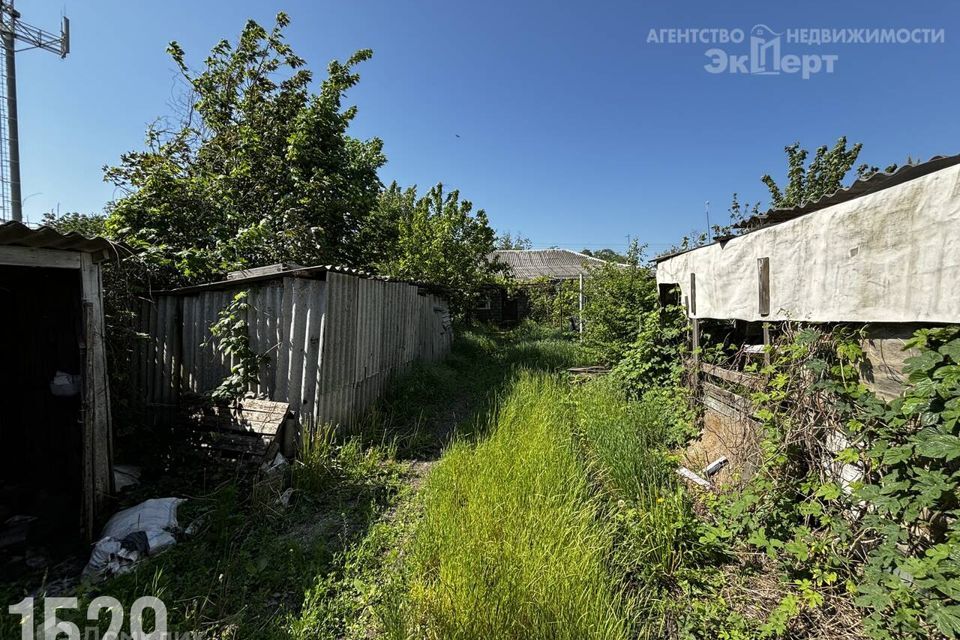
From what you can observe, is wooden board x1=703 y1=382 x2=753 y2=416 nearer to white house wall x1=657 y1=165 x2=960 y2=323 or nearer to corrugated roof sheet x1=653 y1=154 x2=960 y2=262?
white house wall x1=657 y1=165 x2=960 y2=323

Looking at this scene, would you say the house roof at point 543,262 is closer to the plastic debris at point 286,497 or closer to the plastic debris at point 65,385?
the plastic debris at point 286,497

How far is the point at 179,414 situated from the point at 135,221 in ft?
13.3

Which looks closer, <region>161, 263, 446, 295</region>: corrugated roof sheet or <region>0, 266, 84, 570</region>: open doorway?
<region>0, 266, 84, 570</region>: open doorway

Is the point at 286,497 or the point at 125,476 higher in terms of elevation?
the point at 125,476

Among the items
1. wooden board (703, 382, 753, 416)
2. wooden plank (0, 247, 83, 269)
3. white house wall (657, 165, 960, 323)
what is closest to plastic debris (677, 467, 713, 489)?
wooden board (703, 382, 753, 416)

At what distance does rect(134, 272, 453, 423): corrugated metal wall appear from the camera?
4301 millimetres

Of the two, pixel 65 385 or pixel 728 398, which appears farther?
pixel 728 398

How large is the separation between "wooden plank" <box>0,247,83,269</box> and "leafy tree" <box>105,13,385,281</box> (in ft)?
9.89

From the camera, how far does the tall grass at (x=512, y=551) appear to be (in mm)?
1909

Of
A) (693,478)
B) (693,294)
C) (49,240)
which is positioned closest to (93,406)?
(49,240)

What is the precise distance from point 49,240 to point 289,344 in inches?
80.0

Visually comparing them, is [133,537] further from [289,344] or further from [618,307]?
[618,307]

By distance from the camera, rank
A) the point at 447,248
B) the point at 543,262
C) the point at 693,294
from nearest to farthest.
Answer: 1. the point at 693,294
2. the point at 447,248
3. the point at 543,262

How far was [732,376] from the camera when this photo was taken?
3.66 m
